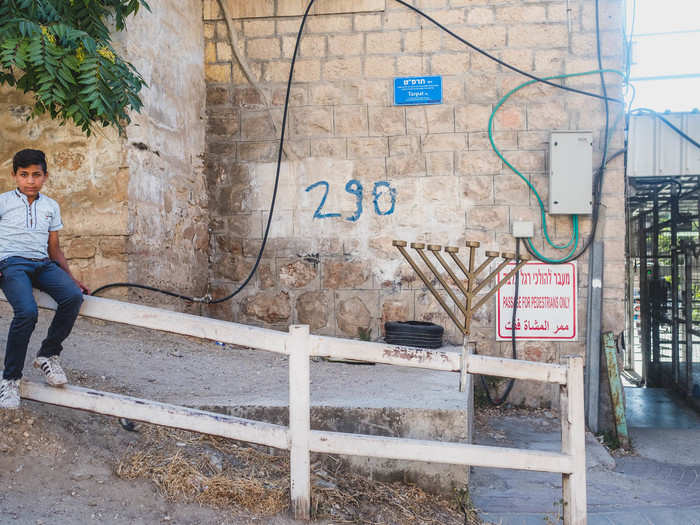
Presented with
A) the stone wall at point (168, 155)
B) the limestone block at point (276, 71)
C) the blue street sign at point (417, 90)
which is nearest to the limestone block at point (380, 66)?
the blue street sign at point (417, 90)

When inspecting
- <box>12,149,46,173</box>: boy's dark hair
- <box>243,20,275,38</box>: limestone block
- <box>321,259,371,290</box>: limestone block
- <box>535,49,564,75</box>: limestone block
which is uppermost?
<box>243,20,275,38</box>: limestone block

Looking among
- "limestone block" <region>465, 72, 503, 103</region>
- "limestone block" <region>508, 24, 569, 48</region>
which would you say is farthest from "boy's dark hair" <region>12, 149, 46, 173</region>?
"limestone block" <region>508, 24, 569, 48</region>

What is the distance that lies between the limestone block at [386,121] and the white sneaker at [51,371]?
3935mm

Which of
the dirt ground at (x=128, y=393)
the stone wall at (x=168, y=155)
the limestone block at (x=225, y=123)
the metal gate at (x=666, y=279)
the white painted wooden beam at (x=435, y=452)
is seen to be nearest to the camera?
the dirt ground at (x=128, y=393)

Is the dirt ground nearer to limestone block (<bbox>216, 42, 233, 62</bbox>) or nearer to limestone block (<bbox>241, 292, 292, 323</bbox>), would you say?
limestone block (<bbox>241, 292, 292, 323</bbox>)

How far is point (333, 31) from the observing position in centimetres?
616

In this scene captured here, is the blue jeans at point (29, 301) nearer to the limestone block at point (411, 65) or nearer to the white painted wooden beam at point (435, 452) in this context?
the white painted wooden beam at point (435, 452)

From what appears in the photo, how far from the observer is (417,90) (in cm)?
602

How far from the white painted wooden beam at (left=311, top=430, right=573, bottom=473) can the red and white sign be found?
10.1 ft

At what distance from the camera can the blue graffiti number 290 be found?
6.08 m

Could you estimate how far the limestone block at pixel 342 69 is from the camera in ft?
20.1

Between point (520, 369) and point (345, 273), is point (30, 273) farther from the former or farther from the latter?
point (345, 273)

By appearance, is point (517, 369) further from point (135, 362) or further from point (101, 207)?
point (101, 207)

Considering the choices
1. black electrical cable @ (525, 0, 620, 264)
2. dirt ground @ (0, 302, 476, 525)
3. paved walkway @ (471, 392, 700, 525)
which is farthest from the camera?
black electrical cable @ (525, 0, 620, 264)
